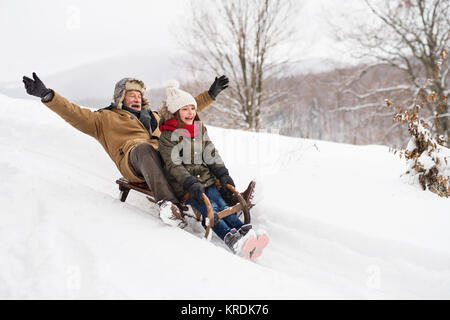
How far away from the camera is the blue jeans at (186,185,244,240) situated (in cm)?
228

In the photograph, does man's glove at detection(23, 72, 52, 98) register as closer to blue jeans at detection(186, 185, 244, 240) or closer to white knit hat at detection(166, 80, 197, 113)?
white knit hat at detection(166, 80, 197, 113)

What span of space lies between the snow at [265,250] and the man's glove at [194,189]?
10.7 inches

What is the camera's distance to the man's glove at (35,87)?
2.36m

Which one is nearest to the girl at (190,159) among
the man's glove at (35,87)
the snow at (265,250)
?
the snow at (265,250)

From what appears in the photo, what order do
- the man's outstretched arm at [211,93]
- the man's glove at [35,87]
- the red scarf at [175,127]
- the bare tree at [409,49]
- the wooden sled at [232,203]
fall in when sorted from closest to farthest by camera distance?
the wooden sled at [232,203] < the man's glove at [35,87] < the red scarf at [175,127] < the man's outstretched arm at [211,93] < the bare tree at [409,49]

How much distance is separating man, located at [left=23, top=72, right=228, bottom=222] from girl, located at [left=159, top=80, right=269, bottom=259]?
0.12 meters

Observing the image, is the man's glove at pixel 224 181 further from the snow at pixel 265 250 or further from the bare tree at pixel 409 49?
the bare tree at pixel 409 49

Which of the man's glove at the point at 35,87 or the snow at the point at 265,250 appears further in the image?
the man's glove at the point at 35,87

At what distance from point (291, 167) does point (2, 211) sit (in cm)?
279

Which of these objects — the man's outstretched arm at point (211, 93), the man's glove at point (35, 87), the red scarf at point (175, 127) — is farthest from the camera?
the man's outstretched arm at point (211, 93)

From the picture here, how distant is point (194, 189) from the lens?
222 cm

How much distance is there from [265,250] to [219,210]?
0.50m

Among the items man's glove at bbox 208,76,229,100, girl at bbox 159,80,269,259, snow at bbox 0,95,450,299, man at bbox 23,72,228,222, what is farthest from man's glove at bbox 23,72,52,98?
man's glove at bbox 208,76,229,100

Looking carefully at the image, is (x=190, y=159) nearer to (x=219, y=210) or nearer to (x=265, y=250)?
(x=219, y=210)
